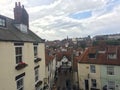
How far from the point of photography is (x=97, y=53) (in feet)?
108

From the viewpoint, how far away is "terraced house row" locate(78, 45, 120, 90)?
29.5 metres

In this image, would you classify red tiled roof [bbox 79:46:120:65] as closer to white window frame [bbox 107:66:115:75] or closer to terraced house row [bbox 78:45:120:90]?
terraced house row [bbox 78:45:120:90]

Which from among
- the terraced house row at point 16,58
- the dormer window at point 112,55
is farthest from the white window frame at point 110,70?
the terraced house row at point 16,58

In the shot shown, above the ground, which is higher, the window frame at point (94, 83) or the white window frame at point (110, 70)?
the white window frame at point (110, 70)

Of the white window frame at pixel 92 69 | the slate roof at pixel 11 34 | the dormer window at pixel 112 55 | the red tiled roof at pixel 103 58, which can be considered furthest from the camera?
the white window frame at pixel 92 69

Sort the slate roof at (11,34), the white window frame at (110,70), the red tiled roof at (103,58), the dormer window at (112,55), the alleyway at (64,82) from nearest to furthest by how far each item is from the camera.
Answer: the slate roof at (11,34) → the white window frame at (110,70) → the red tiled roof at (103,58) → the dormer window at (112,55) → the alleyway at (64,82)

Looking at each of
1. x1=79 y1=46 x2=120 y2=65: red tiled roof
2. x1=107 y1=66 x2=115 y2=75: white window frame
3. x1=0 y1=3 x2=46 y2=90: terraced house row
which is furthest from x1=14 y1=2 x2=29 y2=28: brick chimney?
x1=107 y1=66 x2=115 y2=75: white window frame

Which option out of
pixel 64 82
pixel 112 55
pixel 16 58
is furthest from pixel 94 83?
pixel 16 58

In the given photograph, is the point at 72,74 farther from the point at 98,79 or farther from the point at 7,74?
the point at 7,74

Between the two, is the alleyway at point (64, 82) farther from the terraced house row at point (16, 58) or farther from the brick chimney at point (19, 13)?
the brick chimney at point (19, 13)

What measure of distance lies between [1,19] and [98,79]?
22841 millimetres

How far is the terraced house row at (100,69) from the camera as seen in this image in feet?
96.6

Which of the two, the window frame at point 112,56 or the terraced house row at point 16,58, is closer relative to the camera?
the terraced house row at point 16,58

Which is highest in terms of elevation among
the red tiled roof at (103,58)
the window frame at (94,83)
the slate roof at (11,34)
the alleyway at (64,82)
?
the slate roof at (11,34)
